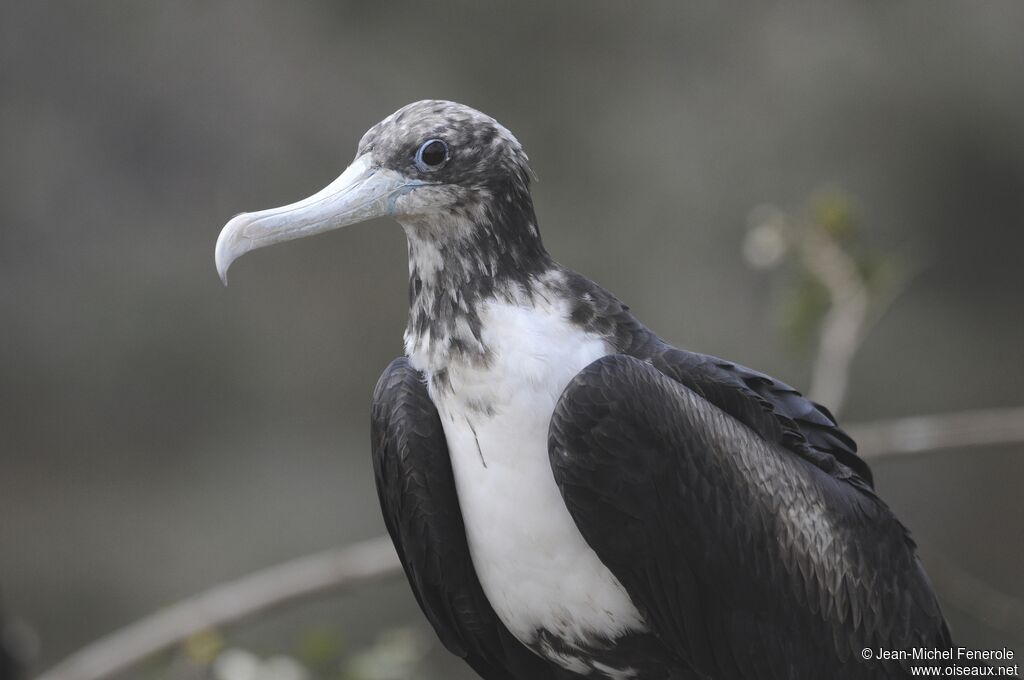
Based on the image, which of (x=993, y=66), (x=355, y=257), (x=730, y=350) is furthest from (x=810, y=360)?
(x=355, y=257)

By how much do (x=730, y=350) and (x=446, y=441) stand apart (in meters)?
4.25

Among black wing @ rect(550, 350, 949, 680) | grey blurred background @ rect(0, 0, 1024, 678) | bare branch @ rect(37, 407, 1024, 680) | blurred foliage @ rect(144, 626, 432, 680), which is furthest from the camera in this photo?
grey blurred background @ rect(0, 0, 1024, 678)

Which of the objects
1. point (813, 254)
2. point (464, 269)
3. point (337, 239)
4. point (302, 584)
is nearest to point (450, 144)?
point (464, 269)

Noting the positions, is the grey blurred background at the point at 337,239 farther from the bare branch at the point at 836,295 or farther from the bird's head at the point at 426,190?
the bird's head at the point at 426,190

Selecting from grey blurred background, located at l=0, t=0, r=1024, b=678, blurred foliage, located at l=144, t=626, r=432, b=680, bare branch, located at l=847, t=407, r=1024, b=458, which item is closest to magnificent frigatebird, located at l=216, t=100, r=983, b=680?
blurred foliage, located at l=144, t=626, r=432, b=680

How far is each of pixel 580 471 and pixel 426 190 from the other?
55 cm

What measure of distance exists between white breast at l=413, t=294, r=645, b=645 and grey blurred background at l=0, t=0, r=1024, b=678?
424 cm

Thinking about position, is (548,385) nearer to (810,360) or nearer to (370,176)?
(370,176)

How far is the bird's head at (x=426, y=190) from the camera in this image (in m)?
2.26

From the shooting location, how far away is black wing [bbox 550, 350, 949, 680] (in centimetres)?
222

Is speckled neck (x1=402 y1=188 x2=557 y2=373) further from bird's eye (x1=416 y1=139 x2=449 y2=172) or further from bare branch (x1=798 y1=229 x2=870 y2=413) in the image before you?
bare branch (x1=798 y1=229 x2=870 y2=413)

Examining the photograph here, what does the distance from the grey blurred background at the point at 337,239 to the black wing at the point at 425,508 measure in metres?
4.15

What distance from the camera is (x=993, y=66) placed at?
6.40 metres

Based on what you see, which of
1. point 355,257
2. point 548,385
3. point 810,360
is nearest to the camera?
point 548,385
